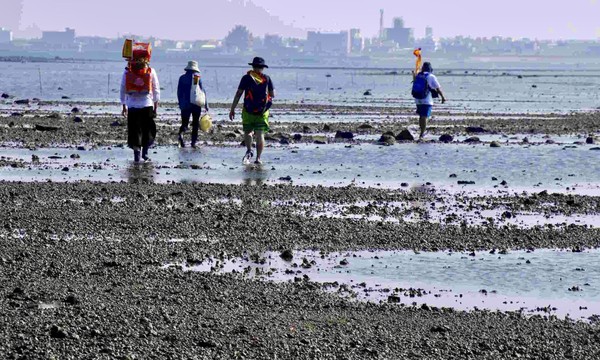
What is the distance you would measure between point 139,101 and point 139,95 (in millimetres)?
94

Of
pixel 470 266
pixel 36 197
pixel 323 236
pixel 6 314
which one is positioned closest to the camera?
pixel 6 314

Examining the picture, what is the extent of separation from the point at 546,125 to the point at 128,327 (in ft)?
89.2

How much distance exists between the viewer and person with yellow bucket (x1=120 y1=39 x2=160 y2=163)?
786 inches

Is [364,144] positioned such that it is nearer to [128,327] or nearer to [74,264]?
[74,264]

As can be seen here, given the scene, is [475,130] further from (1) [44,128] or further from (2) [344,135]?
(1) [44,128]

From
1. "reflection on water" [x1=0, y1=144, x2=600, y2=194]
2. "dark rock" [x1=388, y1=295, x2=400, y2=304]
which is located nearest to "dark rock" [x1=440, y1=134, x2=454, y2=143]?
"reflection on water" [x1=0, y1=144, x2=600, y2=194]

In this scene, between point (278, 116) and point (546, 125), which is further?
point (278, 116)

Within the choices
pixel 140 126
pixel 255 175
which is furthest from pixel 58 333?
pixel 140 126

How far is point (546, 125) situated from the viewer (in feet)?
113

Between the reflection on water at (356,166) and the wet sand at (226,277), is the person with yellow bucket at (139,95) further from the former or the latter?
the wet sand at (226,277)

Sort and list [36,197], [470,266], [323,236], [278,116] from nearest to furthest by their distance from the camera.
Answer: [470,266], [323,236], [36,197], [278,116]

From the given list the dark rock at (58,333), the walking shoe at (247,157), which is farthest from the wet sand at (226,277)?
the walking shoe at (247,157)

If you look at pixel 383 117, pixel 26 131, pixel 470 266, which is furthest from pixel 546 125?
pixel 470 266

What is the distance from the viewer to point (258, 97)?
66.8 ft
